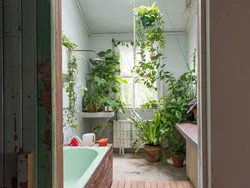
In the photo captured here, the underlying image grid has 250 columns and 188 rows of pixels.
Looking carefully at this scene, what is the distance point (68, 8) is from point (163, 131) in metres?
2.46

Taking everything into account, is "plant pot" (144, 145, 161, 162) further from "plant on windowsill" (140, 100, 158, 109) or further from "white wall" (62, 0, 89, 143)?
"white wall" (62, 0, 89, 143)

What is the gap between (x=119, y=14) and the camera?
3.95m

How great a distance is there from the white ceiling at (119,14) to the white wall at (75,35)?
0.21 metres

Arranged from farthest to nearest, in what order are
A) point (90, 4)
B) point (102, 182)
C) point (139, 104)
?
1. point (139, 104)
2. point (90, 4)
3. point (102, 182)

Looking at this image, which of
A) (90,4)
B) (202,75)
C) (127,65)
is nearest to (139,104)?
(127,65)

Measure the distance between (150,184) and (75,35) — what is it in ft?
8.53

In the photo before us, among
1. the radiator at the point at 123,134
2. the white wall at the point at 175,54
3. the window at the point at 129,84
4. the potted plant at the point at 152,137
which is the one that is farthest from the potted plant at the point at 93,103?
the white wall at the point at 175,54

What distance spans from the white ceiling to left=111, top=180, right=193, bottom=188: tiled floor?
8.92 ft

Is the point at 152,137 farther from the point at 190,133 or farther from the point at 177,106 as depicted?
the point at 190,133

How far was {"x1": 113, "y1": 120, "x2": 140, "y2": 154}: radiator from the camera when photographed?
4133 millimetres

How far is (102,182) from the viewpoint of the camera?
2180mm

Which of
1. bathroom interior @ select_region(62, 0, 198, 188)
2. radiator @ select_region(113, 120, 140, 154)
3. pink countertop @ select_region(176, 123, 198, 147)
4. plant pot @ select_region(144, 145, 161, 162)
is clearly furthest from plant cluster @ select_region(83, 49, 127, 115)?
pink countertop @ select_region(176, 123, 198, 147)
